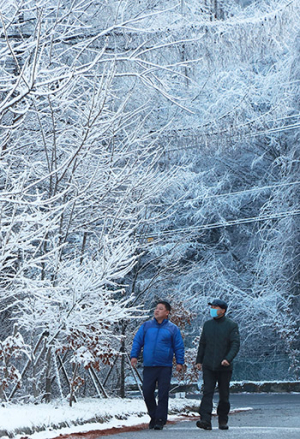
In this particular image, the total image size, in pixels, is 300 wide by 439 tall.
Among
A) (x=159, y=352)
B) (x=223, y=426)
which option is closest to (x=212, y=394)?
(x=223, y=426)

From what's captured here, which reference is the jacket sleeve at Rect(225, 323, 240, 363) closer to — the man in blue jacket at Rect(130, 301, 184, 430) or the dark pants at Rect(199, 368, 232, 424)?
the dark pants at Rect(199, 368, 232, 424)

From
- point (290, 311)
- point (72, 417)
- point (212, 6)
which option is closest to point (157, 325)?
point (72, 417)

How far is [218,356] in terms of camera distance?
9750 mm

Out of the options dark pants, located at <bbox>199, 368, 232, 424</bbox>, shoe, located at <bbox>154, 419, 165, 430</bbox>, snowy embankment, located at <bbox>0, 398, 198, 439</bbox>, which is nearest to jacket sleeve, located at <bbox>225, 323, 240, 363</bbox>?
dark pants, located at <bbox>199, 368, 232, 424</bbox>

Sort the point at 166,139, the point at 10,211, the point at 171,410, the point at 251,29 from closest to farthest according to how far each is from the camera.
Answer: the point at 10,211, the point at 171,410, the point at 251,29, the point at 166,139

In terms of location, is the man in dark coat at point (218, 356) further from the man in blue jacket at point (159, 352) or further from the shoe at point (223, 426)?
the man in blue jacket at point (159, 352)

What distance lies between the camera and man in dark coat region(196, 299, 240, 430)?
9.68 metres

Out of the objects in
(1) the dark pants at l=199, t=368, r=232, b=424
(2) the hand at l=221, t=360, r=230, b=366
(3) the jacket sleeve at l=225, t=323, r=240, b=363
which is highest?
(3) the jacket sleeve at l=225, t=323, r=240, b=363

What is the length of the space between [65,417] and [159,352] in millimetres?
1355

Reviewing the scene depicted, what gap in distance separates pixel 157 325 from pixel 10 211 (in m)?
2.87

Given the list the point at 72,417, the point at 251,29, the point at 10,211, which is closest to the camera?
the point at 72,417

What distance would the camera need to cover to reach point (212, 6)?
49.5 ft

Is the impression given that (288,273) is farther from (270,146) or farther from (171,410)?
(171,410)

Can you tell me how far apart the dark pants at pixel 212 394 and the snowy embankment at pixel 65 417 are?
110cm
